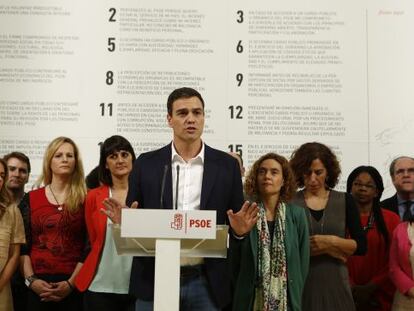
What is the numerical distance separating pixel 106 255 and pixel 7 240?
579 mm

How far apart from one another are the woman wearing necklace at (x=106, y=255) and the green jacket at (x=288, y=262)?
0.57 metres

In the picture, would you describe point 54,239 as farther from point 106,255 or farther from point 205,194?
point 205,194

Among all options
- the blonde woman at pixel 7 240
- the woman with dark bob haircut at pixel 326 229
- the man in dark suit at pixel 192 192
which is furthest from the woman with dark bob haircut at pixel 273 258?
the blonde woman at pixel 7 240

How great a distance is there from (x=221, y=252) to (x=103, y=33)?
2957 millimetres

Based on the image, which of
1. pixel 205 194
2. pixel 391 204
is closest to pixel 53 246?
pixel 205 194

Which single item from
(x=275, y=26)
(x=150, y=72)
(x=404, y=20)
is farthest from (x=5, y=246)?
(x=404, y=20)

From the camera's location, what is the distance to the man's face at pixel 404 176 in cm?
393

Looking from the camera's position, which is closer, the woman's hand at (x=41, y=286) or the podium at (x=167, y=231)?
the podium at (x=167, y=231)

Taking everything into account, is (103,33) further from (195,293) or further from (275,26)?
(195,293)

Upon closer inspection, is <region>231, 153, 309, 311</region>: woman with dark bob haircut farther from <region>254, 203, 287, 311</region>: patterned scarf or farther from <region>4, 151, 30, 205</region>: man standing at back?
<region>4, 151, 30, 205</region>: man standing at back

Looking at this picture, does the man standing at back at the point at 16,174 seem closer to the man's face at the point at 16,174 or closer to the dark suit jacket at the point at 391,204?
the man's face at the point at 16,174

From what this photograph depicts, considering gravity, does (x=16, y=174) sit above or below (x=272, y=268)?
above

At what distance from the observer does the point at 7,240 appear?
3223mm

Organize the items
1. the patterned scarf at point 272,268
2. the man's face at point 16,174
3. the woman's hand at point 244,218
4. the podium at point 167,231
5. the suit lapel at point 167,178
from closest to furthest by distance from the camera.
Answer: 1. the podium at point 167,231
2. the woman's hand at point 244,218
3. the suit lapel at point 167,178
4. the patterned scarf at point 272,268
5. the man's face at point 16,174
